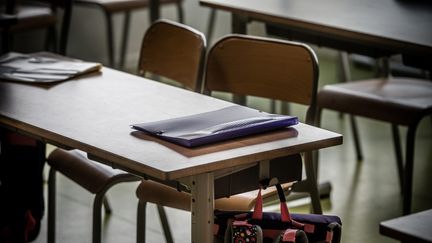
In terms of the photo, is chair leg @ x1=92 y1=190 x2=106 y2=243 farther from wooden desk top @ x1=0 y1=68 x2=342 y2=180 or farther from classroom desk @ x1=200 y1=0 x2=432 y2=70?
classroom desk @ x1=200 y1=0 x2=432 y2=70

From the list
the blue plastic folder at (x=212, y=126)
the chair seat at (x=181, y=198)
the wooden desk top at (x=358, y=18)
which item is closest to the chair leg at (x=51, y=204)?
the chair seat at (x=181, y=198)

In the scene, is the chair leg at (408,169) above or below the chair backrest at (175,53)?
below

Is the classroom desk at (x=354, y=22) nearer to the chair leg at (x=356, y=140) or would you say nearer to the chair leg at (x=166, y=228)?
the chair leg at (x=356, y=140)

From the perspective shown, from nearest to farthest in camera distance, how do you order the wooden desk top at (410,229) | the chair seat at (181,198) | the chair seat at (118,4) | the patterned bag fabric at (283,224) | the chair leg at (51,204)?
the wooden desk top at (410,229), the patterned bag fabric at (283,224), the chair seat at (181,198), the chair leg at (51,204), the chair seat at (118,4)

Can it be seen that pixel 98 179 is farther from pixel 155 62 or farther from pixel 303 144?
pixel 303 144

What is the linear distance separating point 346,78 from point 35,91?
7.65 ft

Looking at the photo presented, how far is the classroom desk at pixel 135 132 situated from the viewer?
2553mm

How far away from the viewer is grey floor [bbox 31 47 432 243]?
3.96 meters

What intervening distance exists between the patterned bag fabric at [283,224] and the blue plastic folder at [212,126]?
184 mm

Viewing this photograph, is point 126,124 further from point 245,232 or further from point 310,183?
point 310,183

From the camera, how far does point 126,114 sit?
117 inches

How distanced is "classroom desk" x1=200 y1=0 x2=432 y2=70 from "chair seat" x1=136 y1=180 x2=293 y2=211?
0.85m

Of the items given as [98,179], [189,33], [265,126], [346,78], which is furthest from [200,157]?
[346,78]

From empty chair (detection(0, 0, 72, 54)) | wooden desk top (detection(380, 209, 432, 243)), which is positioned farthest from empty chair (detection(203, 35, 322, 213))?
empty chair (detection(0, 0, 72, 54))
